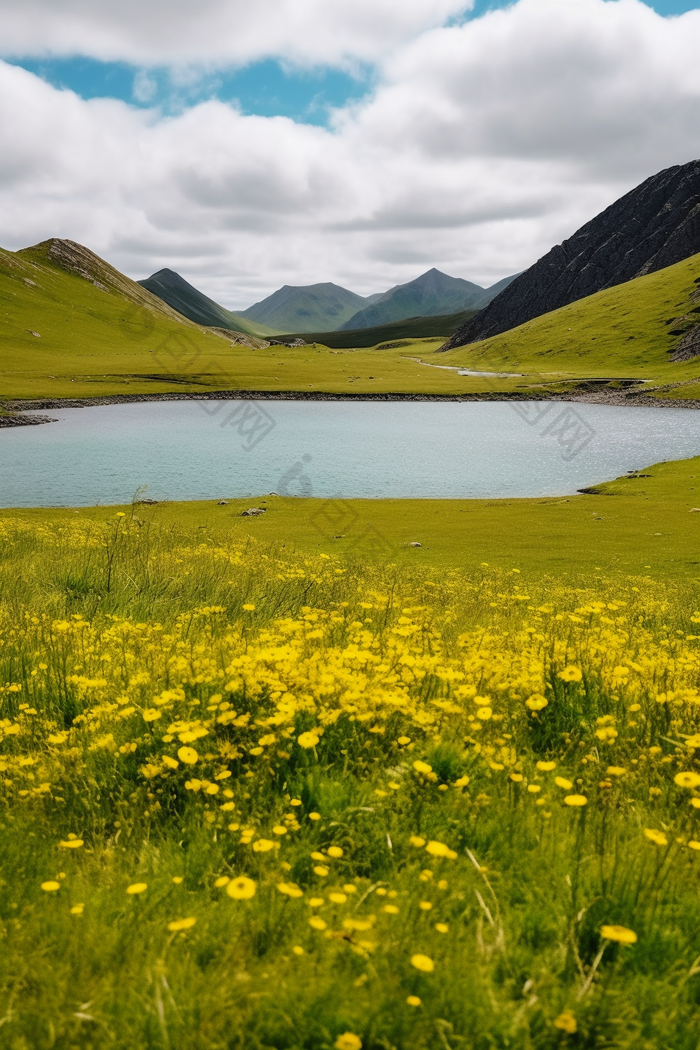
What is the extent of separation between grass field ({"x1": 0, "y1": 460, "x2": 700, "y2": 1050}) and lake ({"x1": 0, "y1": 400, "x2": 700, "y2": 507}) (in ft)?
74.1

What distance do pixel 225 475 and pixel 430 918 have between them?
5639cm

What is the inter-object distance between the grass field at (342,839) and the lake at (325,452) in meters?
22.6

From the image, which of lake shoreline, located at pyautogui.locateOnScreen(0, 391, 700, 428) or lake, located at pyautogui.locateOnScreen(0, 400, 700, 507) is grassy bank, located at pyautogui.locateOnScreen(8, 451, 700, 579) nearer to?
lake, located at pyautogui.locateOnScreen(0, 400, 700, 507)

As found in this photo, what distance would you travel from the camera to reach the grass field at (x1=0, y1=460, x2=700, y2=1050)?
11.3ft

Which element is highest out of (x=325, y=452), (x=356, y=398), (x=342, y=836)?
(x=356, y=398)

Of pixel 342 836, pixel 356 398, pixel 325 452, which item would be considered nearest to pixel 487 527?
pixel 342 836

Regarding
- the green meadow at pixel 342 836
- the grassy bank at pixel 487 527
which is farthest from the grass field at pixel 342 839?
the grassy bank at pixel 487 527

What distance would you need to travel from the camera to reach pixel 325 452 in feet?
237

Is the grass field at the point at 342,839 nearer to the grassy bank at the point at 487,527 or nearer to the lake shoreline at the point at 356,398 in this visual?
the grassy bank at the point at 487,527

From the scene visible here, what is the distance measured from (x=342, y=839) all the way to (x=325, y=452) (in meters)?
68.3

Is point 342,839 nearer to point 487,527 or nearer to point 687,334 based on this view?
point 487,527

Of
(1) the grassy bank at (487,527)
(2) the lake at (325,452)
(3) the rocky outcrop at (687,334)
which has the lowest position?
(1) the grassy bank at (487,527)

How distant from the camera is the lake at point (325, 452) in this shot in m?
53.0

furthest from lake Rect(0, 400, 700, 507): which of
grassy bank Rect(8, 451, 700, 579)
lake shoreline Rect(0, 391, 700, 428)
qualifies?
grassy bank Rect(8, 451, 700, 579)
